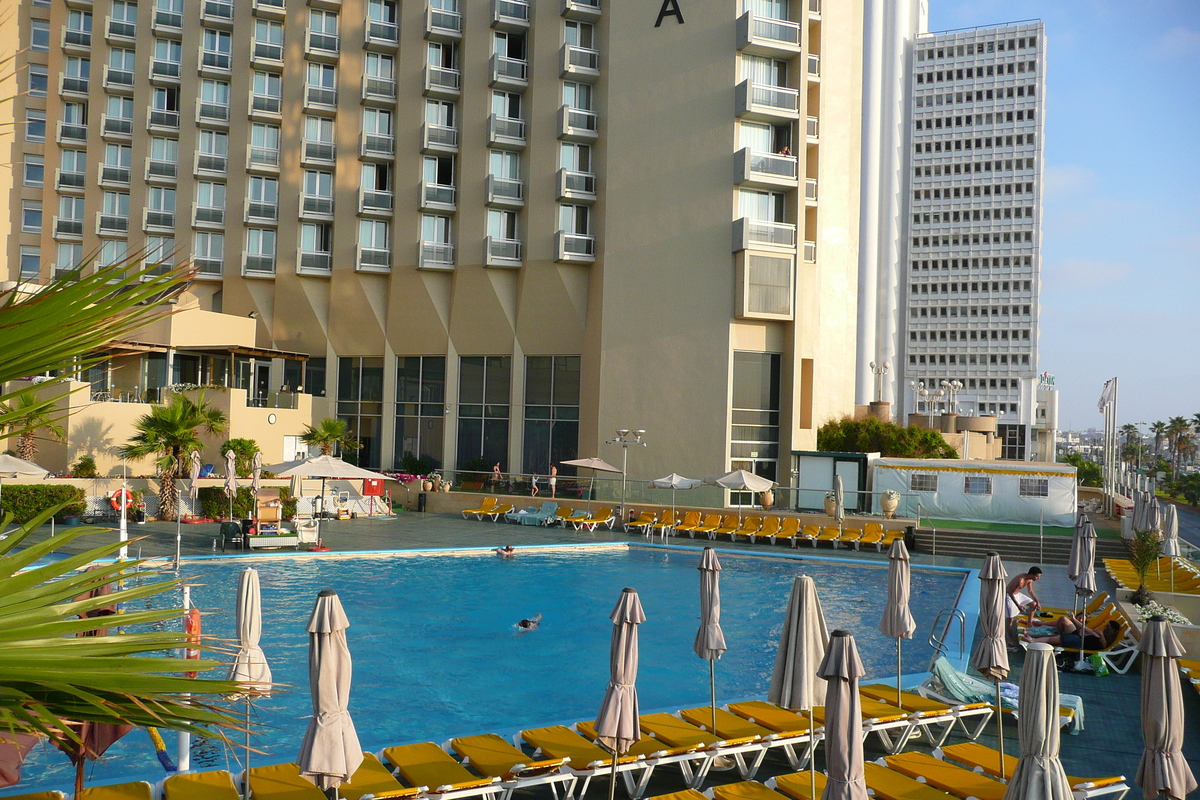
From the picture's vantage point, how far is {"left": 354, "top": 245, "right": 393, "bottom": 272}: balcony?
130ft

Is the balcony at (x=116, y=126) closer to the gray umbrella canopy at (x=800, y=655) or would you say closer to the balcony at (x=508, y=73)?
the balcony at (x=508, y=73)

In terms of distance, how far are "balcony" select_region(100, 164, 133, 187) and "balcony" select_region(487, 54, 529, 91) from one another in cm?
1795

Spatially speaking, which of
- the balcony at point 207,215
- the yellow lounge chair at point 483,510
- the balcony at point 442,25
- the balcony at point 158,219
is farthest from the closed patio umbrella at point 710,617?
the balcony at point 158,219

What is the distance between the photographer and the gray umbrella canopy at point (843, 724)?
6.50m

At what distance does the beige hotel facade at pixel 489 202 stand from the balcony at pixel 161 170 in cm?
19

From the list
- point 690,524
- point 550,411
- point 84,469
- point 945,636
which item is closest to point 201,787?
point 945,636

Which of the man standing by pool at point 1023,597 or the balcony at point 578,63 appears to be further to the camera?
the balcony at point 578,63

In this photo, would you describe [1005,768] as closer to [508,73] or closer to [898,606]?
[898,606]

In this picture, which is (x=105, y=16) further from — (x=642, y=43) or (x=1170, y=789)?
(x=1170, y=789)

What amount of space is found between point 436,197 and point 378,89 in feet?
19.2

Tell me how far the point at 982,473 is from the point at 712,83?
55.7 feet

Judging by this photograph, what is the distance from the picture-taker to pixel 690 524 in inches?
1088

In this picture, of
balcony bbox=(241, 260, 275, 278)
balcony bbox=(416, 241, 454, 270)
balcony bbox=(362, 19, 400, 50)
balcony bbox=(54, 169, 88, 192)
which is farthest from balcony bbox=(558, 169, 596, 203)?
balcony bbox=(54, 169, 88, 192)

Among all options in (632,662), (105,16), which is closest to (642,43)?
(105,16)
